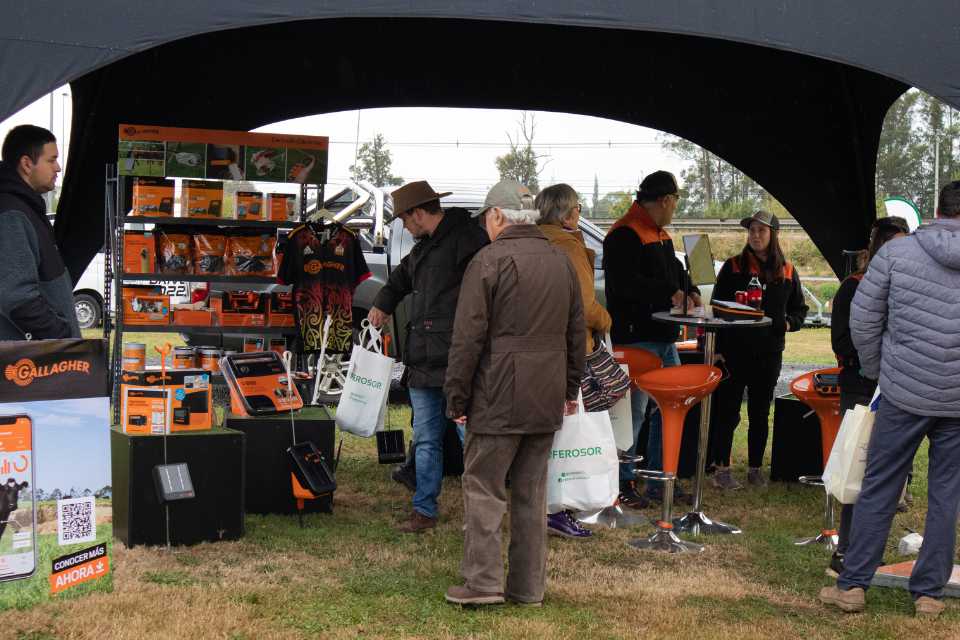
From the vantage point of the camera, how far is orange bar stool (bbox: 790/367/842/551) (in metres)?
5.63

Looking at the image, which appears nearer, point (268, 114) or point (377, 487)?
point (377, 487)

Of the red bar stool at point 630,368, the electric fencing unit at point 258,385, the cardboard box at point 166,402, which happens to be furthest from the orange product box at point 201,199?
the red bar stool at point 630,368

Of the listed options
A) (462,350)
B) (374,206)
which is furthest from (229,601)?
(374,206)

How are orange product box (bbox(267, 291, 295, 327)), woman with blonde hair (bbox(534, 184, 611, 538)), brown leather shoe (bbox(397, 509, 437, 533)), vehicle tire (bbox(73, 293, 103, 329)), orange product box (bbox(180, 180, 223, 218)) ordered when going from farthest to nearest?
vehicle tire (bbox(73, 293, 103, 329)) → orange product box (bbox(267, 291, 295, 327)) → orange product box (bbox(180, 180, 223, 218)) → brown leather shoe (bbox(397, 509, 437, 533)) → woman with blonde hair (bbox(534, 184, 611, 538))

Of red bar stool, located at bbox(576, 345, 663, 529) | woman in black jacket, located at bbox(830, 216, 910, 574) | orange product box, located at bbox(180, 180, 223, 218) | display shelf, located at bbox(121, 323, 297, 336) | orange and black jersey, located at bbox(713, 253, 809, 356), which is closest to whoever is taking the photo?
woman in black jacket, located at bbox(830, 216, 910, 574)

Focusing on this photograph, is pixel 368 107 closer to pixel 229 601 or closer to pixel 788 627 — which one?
pixel 229 601

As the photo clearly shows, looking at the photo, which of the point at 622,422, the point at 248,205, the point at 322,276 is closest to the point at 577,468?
the point at 622,422

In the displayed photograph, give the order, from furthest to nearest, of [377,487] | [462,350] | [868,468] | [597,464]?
[377,487]
[597,464]
[868,468]
[462,350]

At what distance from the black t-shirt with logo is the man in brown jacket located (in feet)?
9.51

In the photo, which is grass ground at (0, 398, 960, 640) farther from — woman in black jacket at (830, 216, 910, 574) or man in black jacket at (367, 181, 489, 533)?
man in black jacket at (367, 181, 489, 533)

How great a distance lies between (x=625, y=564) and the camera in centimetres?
514

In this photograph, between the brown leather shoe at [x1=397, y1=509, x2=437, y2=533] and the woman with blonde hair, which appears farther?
the brown leather shoe at [x1=397, y1=509, x2=437, y2=533]

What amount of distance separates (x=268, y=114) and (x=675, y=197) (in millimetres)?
3101

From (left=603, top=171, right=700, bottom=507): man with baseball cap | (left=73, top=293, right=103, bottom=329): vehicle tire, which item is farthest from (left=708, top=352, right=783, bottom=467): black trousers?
(left=73, top=293, right=103, bottom=329): vehicle tire
